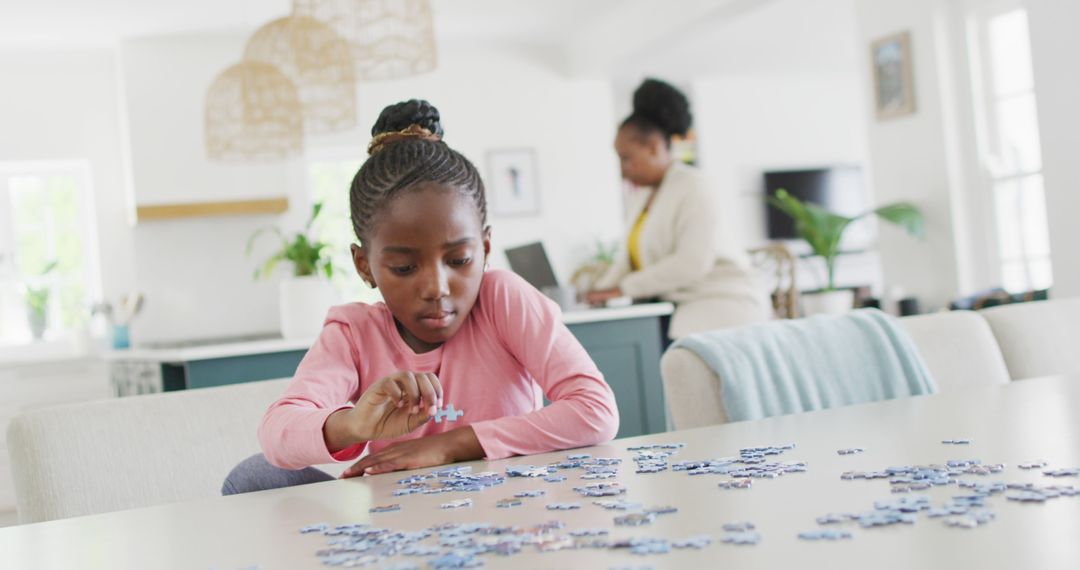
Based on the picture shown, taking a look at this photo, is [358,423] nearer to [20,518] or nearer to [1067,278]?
[20,518]

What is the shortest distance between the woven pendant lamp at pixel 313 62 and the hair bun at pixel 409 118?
10.3 ft

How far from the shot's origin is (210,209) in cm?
739

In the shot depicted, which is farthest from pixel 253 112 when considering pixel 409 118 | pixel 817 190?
pixel 817 190

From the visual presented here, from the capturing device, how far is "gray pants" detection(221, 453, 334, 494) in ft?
4.58

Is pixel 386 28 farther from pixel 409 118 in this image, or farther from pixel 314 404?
pixel 314 404

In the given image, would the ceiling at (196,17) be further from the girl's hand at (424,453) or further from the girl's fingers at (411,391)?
the girl's fingers at (411,391)

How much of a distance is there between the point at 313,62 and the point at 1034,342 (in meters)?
3.56

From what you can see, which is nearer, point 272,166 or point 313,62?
point 313,62

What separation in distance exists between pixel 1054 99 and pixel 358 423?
3.18 metres

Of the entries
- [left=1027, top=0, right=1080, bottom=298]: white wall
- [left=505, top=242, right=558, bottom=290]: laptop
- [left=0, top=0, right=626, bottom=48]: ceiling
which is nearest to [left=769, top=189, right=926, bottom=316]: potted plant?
[left=0, top=0, right=626, bottom=48]: ceiling

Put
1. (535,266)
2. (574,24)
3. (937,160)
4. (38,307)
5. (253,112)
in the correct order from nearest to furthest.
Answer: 1. (535,266)
2. (253,112)
3. (937,160)
4. (38,307)
5. (574,24)

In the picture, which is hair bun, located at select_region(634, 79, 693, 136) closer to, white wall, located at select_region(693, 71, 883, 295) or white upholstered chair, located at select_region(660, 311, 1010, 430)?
white upholstered chair, located at select_region(660, 311, 1010, 430)

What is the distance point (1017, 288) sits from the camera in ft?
20.9

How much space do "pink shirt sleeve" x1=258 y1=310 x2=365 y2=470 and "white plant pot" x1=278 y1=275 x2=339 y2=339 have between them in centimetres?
260
